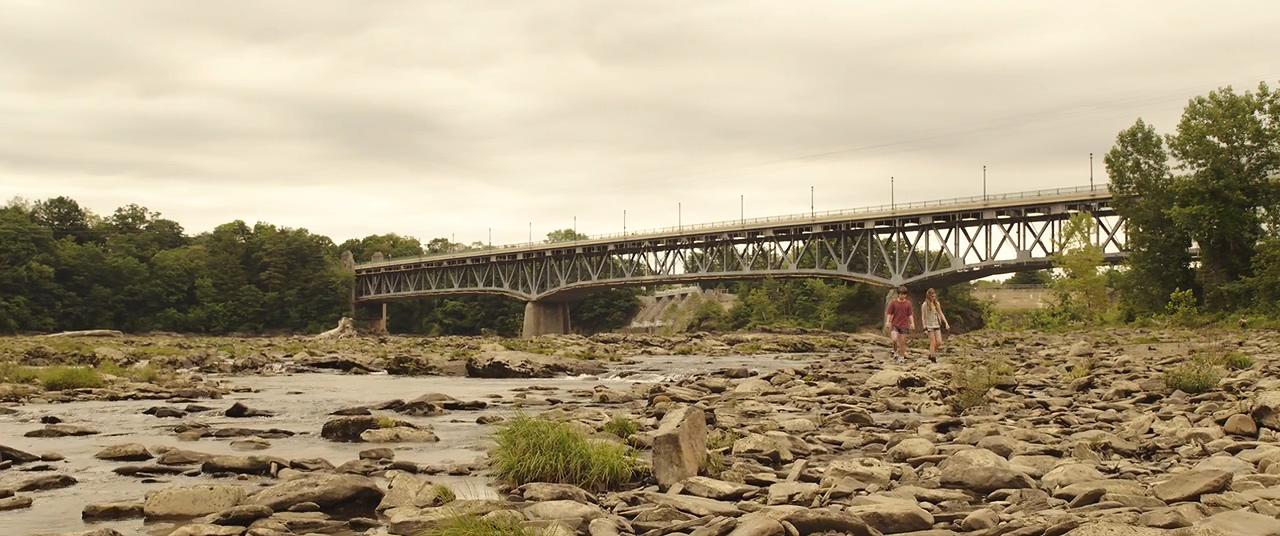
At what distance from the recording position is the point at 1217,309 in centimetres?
5050

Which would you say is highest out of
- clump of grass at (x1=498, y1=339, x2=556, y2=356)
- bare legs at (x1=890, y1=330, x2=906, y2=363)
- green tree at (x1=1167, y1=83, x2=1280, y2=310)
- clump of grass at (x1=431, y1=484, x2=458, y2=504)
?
green tree at (x1=1167, y1=83, x2=1280, y2=310)

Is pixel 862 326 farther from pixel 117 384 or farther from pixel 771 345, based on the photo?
pixel 117 384

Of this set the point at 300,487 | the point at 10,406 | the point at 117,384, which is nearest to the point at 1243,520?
the point at 300,487

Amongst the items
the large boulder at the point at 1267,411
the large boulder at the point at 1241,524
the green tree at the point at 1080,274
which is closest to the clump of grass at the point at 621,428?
the large boulder at the point at 1267,411

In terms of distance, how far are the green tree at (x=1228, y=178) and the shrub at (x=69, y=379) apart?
156ft

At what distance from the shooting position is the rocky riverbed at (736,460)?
7.60 m

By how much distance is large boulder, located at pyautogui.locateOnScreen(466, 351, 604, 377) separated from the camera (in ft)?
107

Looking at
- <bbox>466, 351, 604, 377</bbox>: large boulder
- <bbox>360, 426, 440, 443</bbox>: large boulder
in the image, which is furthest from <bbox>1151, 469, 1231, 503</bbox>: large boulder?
<bbox>466, 351, 604, 377</bbox>: large boulder

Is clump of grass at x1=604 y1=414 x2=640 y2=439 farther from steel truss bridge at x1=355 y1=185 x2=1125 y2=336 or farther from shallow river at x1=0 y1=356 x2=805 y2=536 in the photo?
steel truss bridge at x1=355 y1=185 x2=1125 y2=336

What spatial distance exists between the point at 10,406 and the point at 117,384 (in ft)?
16.4

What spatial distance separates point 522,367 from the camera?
3281cm

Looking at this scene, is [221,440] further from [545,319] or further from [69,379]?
[545,319]

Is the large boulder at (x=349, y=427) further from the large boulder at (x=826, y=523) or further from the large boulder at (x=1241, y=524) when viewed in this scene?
the large boulder at (x=1241, y=524)

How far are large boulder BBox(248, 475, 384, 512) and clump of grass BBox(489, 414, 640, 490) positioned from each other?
1395 mm
